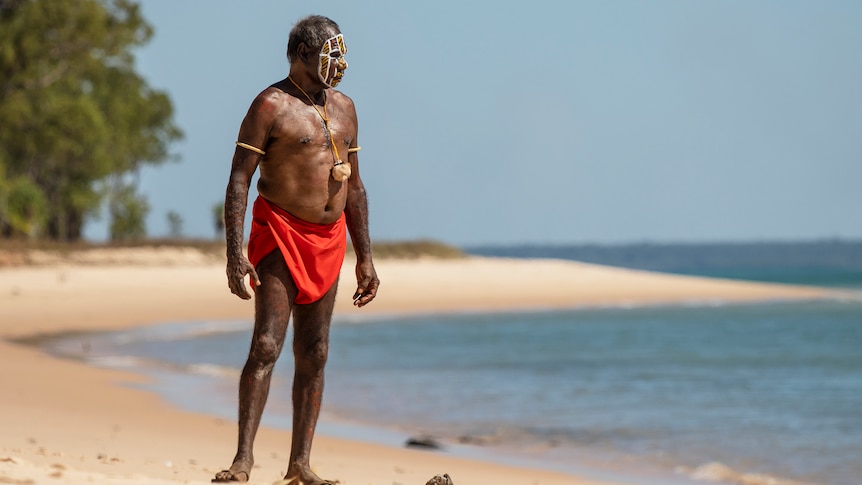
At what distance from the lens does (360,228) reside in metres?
5.46

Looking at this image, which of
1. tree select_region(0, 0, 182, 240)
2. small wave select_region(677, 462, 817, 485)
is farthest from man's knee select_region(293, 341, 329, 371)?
tree select_region(0, 0, 182, 240)

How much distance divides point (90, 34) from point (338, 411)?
20.4m

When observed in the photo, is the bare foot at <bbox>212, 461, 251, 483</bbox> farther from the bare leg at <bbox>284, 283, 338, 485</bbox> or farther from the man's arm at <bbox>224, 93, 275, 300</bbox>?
the man's arm at <bbox>224, 93, 275, 300</bbox>

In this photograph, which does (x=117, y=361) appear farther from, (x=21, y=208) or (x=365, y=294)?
(x=21, y=208)

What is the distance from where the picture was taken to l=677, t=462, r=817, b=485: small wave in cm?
845

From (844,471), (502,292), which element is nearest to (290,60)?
(844,471)

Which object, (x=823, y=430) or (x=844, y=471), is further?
(x=823, y=430)

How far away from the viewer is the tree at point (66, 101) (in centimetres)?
2945

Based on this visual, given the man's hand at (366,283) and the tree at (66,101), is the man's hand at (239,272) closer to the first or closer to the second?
the man's hand at (366,283)

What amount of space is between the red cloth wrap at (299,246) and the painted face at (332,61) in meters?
0.55

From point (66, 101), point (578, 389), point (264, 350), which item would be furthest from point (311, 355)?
point (66, 101)

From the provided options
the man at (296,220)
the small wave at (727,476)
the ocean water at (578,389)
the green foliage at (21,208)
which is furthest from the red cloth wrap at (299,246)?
the green foliage at (21,208)

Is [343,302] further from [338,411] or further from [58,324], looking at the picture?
[338,411]

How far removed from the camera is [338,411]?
1137cm
